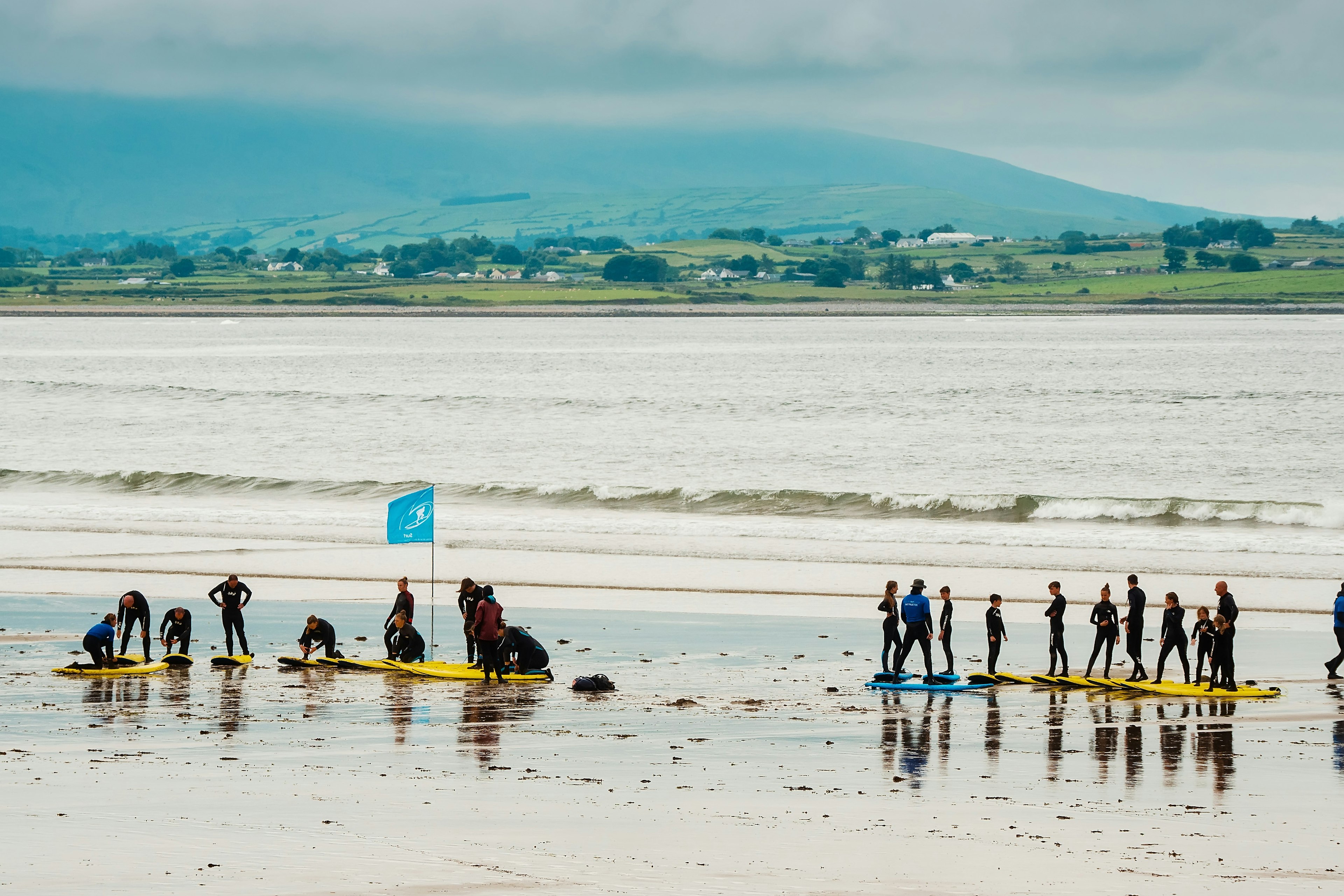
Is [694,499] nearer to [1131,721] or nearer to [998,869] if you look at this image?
[1131,721]

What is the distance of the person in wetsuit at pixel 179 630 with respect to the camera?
81.7 ft

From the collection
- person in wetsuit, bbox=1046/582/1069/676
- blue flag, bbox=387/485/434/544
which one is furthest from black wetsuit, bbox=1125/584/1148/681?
blue flag, bbox=387/485/434/544

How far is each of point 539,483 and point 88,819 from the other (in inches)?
1786

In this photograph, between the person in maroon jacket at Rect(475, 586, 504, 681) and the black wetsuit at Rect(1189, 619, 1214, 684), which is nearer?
the black wetsuit at Rect(1189, 619, 1214, 684)

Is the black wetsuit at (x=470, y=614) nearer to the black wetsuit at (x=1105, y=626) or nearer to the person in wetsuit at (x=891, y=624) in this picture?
the person in wetsuit at (x=891, y=624)

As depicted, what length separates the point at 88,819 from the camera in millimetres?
14914

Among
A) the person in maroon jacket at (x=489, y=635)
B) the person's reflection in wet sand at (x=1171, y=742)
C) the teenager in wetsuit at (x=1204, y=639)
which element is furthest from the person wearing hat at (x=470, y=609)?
the teenager in wetsuit at (x=1204, y=639)

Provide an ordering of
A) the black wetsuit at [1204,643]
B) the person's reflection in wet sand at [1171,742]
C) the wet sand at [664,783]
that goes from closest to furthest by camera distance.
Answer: the wet sand at [664,783]
the person's reflection in wet sand at [1171,742]
the black wetsuit at [1204,643]

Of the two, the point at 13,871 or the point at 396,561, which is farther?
the point at 396,561

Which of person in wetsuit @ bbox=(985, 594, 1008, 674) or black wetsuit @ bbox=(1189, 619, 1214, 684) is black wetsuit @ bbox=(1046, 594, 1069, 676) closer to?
person in wetsuit @ bbox=(985, 594, 1008, 674)

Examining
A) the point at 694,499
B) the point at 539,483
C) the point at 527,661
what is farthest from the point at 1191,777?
the point at 539,483

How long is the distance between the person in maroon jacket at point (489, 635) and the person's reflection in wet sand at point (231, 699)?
370cm

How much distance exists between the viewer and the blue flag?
28.0 metres

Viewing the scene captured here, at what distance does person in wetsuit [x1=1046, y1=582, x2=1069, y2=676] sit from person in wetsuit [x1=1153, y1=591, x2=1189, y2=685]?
56.7 inches
